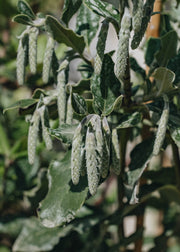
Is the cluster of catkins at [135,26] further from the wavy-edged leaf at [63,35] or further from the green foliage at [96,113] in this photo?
the wavy-edged leaf at [63,35]

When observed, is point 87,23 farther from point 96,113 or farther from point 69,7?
point 96,113

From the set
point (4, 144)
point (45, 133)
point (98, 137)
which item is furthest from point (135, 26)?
point (4, 144)

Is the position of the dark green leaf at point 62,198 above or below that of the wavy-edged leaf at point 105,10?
below

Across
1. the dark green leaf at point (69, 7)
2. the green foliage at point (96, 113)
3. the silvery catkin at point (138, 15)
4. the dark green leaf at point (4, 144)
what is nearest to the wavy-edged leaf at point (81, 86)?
the green foliage at point (96, 113)

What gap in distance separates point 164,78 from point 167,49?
0.12 m

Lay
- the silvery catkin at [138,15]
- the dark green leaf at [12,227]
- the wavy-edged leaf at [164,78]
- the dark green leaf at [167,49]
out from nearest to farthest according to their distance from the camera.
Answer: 1. the silvery catkin at [138,15]
2. the wavy-edged leaf at [164,78]
3. the dark green leaf at [167,49]
4. the dark green leaf at [12,227]

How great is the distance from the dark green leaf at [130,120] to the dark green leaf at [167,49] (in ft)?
0.42

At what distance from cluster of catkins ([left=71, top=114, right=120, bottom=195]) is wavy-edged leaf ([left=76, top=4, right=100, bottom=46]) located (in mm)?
247

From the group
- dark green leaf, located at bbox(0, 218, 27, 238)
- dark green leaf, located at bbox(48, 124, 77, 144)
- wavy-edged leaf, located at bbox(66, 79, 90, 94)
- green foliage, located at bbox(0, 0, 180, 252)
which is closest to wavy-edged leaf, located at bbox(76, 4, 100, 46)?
green foliage, located at bbox(0, 0, 180, 252)

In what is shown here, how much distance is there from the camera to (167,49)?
693 mm

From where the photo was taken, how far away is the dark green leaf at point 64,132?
586 millimetres

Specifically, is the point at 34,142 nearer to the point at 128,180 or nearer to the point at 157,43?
the point at 128,180

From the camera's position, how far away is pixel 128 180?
26.3 inches

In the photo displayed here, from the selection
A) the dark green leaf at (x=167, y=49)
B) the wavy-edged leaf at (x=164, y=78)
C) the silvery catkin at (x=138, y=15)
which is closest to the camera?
the silvery catkin at (x=138, y=15)
